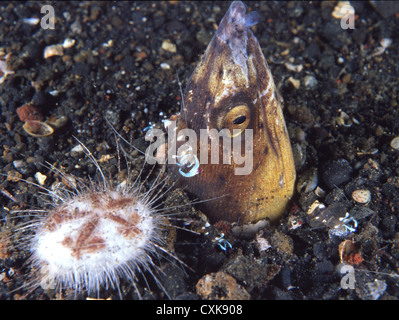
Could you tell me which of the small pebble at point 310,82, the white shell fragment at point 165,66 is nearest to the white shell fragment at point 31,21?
the white shell fragment at point 165,66

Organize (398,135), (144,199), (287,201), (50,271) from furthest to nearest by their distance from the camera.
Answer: (398,135)
(287,201)
(144,199)
(50,271)

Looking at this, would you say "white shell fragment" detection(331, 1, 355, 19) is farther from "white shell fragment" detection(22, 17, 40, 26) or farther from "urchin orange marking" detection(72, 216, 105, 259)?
"urchin orange marking" detection(72, 216, 105, 259)

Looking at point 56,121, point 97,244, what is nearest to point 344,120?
point 97,244

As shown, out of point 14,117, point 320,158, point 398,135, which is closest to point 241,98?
point 320,158

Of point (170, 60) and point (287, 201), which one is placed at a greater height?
point (170, 60)

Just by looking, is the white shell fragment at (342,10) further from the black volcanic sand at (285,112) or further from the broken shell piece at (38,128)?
the broken shell piece at (38,128)

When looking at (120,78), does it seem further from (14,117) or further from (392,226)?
(392,226)
